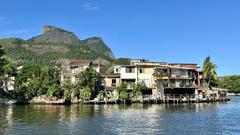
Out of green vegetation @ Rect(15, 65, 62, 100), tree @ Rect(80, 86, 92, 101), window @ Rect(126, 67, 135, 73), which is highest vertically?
window @ Rect(126, 67, 135, 73)

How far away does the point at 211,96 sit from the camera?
329ft

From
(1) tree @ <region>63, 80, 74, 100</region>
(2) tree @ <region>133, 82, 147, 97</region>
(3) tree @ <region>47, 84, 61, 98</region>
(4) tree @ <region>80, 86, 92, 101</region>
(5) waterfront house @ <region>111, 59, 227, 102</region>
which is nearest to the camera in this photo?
(4) tree @ <region>80, 86, 92, 101</region>

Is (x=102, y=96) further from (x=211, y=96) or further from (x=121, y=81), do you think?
(x=211, y=96)

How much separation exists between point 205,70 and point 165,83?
69.1 ft

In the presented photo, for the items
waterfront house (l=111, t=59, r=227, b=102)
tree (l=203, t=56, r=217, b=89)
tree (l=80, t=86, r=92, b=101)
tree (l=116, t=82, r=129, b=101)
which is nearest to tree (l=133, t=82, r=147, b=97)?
waterfront house (l=111, t=59, r=227, b=102)

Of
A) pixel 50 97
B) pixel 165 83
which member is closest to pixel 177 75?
pixel 165 83

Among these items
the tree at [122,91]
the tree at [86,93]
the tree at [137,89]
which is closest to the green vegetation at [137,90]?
the tree at [137,89]

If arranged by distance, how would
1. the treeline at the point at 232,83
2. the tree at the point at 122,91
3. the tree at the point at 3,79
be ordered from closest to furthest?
the tree at the point at 122,91 → the tree at the point at 3,79 → the treeline at the point at 232,83

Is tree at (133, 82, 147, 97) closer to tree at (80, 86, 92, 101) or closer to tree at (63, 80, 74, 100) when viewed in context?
tree at (80, 86, 92, 101)

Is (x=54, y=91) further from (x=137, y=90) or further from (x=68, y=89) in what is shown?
(x=137, y=90)

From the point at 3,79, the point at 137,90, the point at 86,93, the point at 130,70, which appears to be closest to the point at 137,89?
the point at 137,90

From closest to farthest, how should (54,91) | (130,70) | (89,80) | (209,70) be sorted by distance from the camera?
1. (89,80)
2. (54,91)
3. (130,70)
4. (209,70)

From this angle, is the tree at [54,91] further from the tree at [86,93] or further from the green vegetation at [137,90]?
the green vegetation at [137,90]

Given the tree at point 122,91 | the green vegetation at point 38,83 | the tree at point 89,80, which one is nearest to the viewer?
the tree at point 89,80
